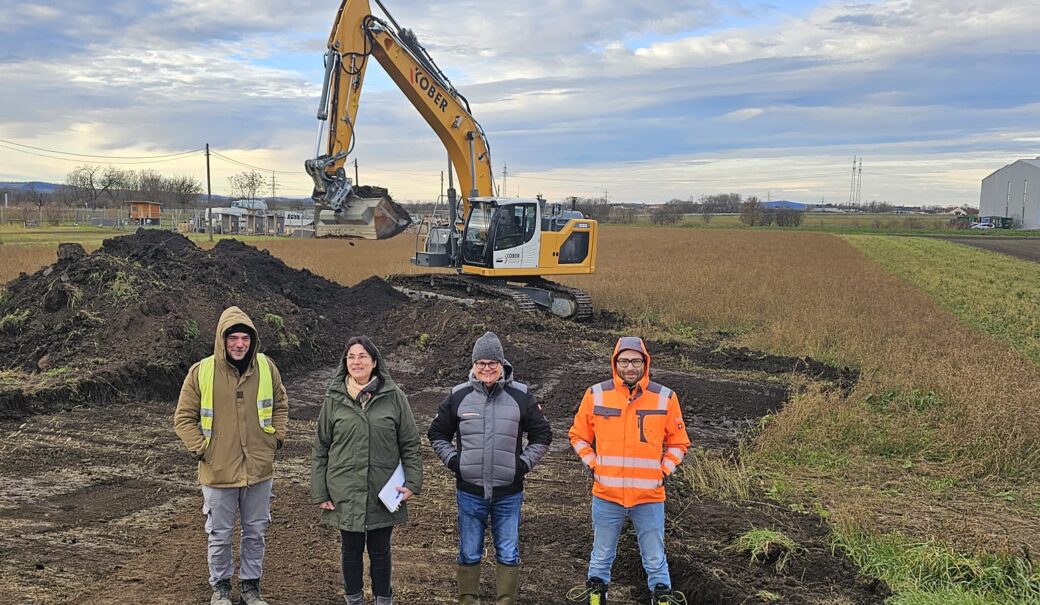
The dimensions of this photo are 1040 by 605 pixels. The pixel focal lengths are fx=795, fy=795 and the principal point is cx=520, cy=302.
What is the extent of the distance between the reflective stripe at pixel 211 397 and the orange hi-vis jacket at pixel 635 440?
5.95ft

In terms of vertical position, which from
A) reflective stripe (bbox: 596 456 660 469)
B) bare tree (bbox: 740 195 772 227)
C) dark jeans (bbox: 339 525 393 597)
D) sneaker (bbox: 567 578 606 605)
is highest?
bare tree (bbox: 740 195 772 227)

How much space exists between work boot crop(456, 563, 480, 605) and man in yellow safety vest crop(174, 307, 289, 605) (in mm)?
1138

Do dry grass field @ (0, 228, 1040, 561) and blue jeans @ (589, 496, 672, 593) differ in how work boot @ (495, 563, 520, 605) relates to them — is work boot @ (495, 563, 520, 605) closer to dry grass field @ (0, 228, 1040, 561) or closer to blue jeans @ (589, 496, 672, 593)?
blue jeans @ (589, 496, 672, 593)

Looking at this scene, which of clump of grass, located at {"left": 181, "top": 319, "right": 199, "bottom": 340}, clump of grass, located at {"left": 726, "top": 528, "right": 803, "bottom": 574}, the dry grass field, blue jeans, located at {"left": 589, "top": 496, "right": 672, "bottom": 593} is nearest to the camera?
blue jeans, located at {"left": 589, "top": 496, "right": 672, "bottom": 593}

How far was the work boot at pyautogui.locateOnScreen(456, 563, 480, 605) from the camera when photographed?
4.42 m

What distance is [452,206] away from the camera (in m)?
16.3

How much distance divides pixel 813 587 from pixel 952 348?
894 cm

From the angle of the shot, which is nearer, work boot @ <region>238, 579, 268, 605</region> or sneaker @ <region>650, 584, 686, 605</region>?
sneaker @ <region>650, 584, 686, 605</region>

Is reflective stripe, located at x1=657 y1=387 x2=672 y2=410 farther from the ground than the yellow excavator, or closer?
closer

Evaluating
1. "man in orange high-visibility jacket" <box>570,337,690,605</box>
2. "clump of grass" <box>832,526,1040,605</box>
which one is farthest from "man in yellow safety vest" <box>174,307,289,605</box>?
"clump of grass" <box>832,526,1040,605</box>

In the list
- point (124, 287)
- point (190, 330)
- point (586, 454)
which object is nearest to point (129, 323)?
point (190, 330)

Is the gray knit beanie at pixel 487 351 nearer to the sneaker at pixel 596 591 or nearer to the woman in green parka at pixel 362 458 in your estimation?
the woman in green parka at pixel 362 458

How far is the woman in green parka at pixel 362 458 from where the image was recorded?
4.13 m

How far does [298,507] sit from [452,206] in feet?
35.7
